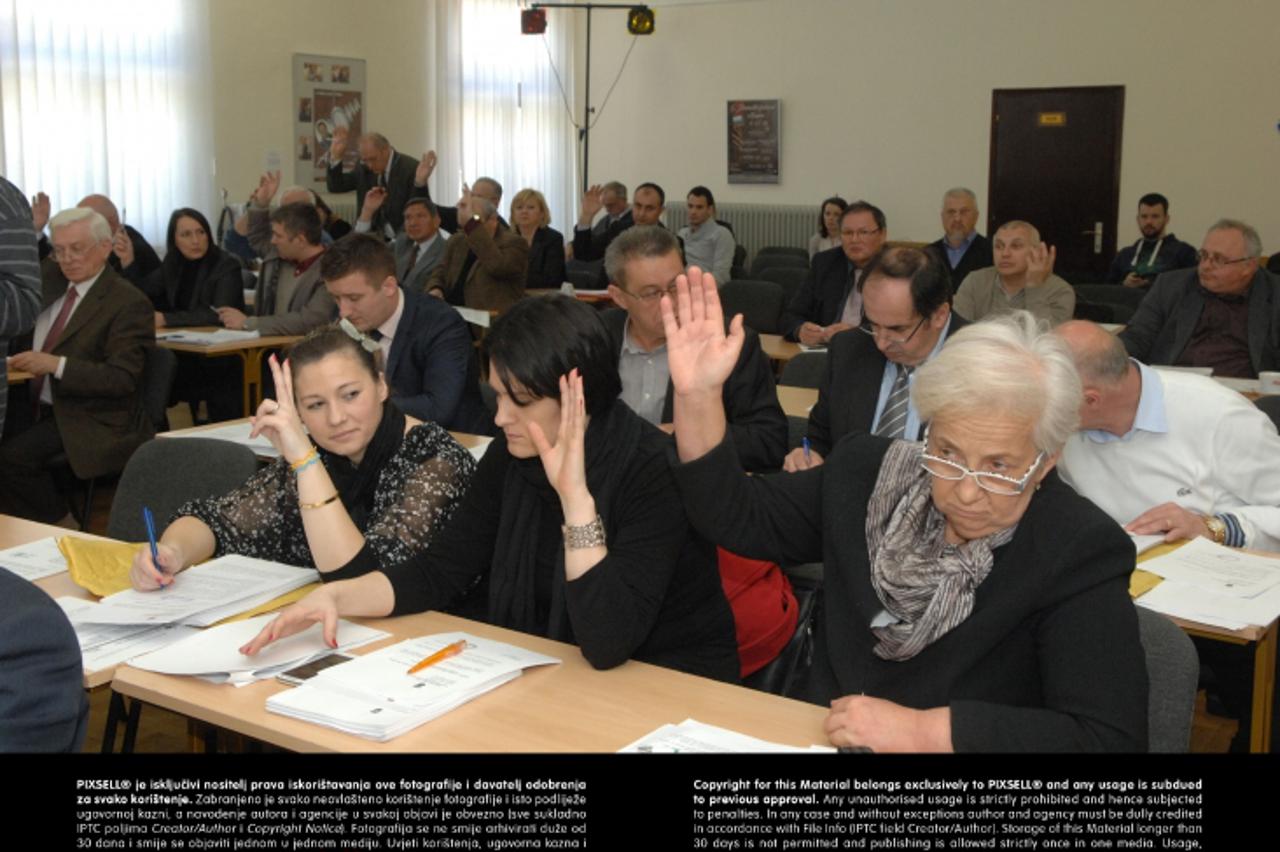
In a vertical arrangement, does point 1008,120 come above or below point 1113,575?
above

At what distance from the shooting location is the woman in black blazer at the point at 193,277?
735 centimetres

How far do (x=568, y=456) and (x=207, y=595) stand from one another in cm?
90

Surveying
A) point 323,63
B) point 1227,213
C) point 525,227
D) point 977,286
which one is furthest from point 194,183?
point 1227,213

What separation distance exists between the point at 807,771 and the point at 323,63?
1076 centimetres

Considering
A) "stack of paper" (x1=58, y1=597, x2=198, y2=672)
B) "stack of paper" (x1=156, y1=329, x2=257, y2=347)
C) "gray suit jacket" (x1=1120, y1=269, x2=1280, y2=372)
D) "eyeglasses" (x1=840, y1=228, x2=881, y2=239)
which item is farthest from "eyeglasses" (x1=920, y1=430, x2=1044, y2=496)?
"stack of paper" (x1=156, y1=329, x2=257, y2=347)

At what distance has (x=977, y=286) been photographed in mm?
6641

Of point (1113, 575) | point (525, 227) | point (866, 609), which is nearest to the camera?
point (1113, 575)

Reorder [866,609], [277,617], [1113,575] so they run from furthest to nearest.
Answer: [277,617], [866,609], [1113,575]

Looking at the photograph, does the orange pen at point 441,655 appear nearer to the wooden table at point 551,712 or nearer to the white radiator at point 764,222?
the wooden table at point 551,712

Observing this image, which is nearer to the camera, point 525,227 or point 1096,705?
point 1096,705

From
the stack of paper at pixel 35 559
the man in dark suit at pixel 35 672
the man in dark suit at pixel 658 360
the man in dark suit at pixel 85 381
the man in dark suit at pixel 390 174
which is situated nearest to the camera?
the man in dark suit at pixel 35 672

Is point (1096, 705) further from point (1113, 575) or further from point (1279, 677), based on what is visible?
point (1279, 677)

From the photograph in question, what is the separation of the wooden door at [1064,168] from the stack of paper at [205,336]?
7.71m

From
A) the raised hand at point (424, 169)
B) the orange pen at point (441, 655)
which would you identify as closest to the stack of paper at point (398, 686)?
the orange pen at point (441, 655)
